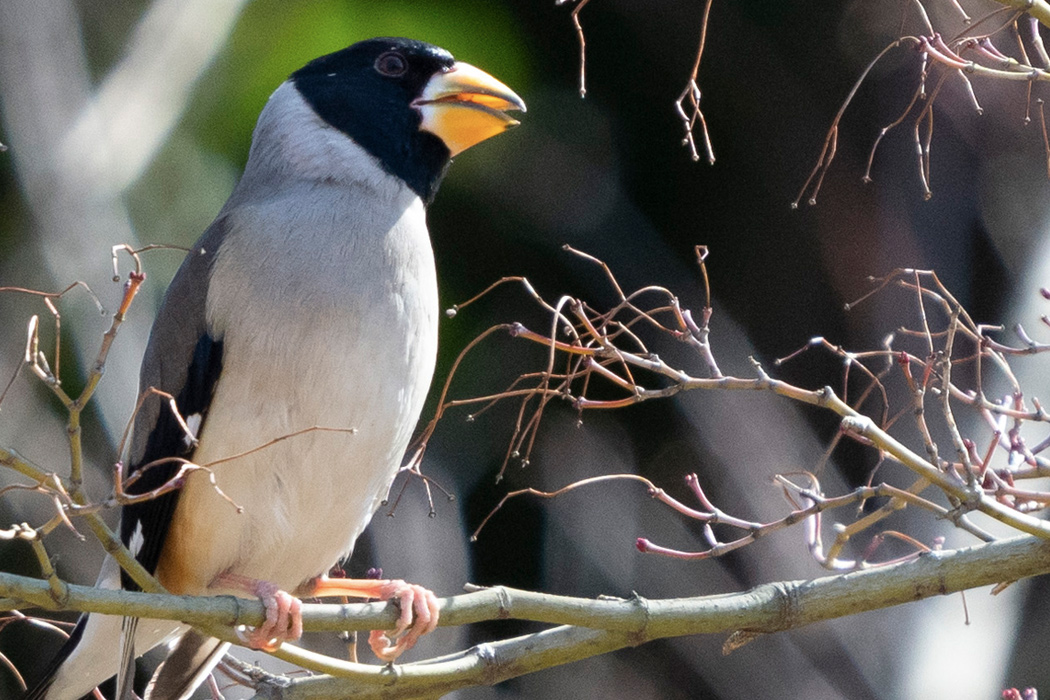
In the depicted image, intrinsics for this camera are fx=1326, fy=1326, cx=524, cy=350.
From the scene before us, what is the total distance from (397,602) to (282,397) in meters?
0.73

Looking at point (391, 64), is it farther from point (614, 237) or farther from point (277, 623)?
point (614, 237)

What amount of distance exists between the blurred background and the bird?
60.9 inches

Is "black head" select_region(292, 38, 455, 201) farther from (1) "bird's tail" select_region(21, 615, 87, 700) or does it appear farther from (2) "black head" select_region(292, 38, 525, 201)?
(1) "bird's tail" select_region(21, 615, 87, 700)

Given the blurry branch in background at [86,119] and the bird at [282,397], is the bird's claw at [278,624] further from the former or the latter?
the blurry branch in background at [86,119]

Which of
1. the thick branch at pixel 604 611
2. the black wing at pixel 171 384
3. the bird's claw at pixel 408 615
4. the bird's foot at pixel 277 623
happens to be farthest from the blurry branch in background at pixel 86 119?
the thick branch at pixel 604 611

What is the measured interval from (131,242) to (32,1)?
4.27ft

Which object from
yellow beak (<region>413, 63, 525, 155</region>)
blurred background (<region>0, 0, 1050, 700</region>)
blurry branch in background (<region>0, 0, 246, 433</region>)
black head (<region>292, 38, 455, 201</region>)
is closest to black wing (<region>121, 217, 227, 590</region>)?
black head (<region>292, 38, 455, 201</region>)

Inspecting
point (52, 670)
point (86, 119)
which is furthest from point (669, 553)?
point (86, 119)

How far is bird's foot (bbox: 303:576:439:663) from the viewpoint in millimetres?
2965

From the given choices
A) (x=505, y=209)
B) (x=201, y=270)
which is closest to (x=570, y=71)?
(x=505, y=209)

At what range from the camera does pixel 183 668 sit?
3840 millimetres

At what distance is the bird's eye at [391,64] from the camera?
4.21 m

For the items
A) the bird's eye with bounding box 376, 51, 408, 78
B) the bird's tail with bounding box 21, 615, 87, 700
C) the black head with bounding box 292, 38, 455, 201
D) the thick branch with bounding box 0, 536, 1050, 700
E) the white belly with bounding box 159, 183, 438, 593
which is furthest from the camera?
the bird's eye with bounding box 376, 51, 408, 78

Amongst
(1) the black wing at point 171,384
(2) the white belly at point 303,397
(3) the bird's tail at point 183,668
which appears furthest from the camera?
(3) the bird's tail at point 183,668
